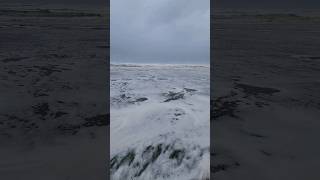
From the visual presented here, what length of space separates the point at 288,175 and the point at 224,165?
0.34 meters

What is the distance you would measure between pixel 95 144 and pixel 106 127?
25 cm

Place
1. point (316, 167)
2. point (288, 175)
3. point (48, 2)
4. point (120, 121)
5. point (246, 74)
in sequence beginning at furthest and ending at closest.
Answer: point (48, 2) → point (246, 74) → point (120, 121) → point (316, 167) → point (288, 175)

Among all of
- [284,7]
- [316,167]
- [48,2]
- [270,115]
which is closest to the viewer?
[316,167]

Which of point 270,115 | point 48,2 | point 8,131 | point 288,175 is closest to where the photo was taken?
point 288,175

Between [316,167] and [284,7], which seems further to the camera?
[284,7]

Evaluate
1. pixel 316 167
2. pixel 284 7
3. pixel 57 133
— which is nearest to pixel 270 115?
pixel 316 167

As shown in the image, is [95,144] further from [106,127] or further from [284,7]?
[284,7]

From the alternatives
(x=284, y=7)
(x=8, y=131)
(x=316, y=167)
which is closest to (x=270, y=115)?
(x=316, y=167)

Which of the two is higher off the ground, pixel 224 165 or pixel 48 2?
pixel 48 2

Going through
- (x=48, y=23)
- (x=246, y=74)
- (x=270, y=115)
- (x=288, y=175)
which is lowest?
(x=288, y=175)

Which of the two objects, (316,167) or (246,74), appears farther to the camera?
(246,74)

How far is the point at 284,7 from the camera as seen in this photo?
6652 millimetres

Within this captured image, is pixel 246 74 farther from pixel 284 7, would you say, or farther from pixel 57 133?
pixel 284 7

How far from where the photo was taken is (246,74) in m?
4.46
